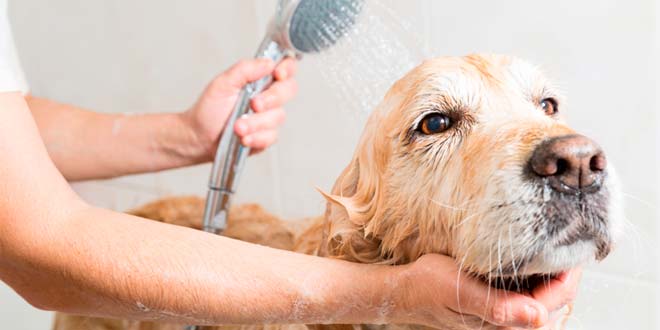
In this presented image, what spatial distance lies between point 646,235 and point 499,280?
64 centimetres

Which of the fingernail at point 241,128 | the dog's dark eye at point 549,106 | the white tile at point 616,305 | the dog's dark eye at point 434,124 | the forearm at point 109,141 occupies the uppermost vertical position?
the dog's dark eye at point 549,106

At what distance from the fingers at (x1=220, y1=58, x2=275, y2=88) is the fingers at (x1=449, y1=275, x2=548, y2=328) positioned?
28.3 inches

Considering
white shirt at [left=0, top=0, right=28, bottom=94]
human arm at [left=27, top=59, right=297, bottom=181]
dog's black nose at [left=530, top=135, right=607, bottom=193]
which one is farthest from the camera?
human arm at [left=27, top=59, right=297, bottom=181]

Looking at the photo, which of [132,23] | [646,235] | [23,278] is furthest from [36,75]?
[646,235]

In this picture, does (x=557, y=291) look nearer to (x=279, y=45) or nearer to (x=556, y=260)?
(x=556, y=260)

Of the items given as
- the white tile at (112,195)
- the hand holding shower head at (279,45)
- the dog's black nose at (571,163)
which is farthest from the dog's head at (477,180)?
the white tile at (112,195)

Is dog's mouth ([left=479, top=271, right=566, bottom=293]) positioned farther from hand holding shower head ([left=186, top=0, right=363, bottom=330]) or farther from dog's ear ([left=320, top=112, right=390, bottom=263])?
hand holding shower head ([left=186, top=0, right=363, bottom=330])

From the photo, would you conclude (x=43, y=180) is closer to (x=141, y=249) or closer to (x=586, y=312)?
(x=141, y=249)

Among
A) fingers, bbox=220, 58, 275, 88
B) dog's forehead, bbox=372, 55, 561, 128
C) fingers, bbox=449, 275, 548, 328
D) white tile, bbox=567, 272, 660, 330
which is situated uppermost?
dog's forehead, bbox=372, 55, 561, 128

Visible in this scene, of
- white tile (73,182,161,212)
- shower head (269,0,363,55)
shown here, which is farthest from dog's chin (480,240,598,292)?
white tile (73,182,161,212)

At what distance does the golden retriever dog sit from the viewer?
0.88m

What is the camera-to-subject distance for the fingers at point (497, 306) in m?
0.88

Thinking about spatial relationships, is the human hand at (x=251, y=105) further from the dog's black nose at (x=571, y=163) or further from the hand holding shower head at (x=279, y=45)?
the dog's black nose at (x=571, y=163)

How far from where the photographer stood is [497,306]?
90 cm
